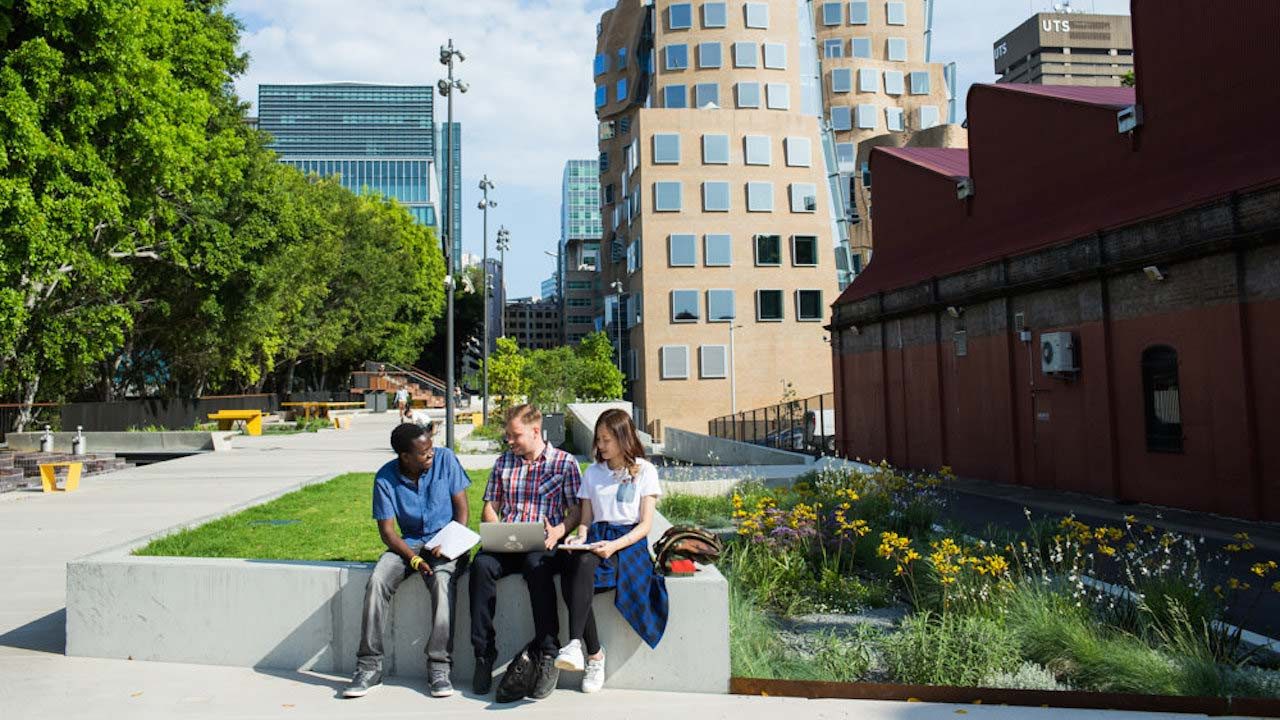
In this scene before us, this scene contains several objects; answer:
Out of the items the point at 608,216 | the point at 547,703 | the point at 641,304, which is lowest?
the point at 547,703

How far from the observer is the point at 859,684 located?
5.36 metres

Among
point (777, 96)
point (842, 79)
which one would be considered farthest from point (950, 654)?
point (842, 79)

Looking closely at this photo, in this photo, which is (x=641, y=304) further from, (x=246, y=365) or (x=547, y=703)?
(x=547, y=703)

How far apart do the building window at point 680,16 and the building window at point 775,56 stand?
454 centimetres

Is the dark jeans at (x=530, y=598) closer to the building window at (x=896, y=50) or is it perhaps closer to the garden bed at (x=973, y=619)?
the garden bed at (x=973, y=619)

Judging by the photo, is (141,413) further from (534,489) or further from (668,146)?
(534,489)

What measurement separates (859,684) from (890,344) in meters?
22.5

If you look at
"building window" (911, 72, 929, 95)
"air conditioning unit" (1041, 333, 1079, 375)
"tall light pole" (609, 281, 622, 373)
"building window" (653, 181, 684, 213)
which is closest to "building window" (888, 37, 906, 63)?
"building window" (911, 72, 929, 95)

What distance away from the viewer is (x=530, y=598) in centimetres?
574

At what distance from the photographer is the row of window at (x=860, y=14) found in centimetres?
7100

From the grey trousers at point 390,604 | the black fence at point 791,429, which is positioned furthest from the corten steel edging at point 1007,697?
the black fence at point 791,429

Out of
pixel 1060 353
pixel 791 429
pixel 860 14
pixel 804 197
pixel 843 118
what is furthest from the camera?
pixel 860 14

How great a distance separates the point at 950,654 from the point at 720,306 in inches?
1661

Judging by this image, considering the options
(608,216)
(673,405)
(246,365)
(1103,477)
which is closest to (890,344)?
(1103,477)
